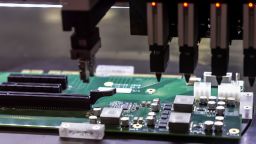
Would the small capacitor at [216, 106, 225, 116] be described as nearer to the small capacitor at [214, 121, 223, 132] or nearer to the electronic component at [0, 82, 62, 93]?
the small capacitor at [214, 121, 223, 132]

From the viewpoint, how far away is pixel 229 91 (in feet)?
8.91

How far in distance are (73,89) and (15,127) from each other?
1.29ft

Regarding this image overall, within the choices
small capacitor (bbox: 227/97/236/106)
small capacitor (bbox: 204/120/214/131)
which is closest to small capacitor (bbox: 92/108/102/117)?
small capacitor (bbox: 204/120/214/131)

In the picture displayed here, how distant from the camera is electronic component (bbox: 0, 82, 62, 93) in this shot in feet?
9.29

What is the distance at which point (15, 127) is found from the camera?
262cm

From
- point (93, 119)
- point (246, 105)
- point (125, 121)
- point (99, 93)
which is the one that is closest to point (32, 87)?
point (99, 93)

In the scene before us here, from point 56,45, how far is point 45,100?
119cm

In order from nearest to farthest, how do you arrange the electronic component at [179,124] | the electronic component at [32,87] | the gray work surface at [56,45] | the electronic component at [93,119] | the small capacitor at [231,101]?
the electronic component at [179,124] → the electronic component at [93,119] → the small capacitor at [231,101] → the electronic component at [32,87] → the gray work surface at [56,45]

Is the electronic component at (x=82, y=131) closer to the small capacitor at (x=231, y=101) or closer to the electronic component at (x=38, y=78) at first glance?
the electronic component at (x=38, y=78)

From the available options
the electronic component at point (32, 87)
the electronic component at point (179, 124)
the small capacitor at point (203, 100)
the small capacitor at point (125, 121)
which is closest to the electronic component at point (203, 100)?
the small capacitor at point (203, 100)

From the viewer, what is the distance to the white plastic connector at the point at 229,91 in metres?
2.71

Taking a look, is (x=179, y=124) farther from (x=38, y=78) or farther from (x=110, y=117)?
(x=38, y=78)

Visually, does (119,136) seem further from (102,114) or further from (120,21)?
(120,21)

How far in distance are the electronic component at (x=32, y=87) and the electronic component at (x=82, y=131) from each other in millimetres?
330
